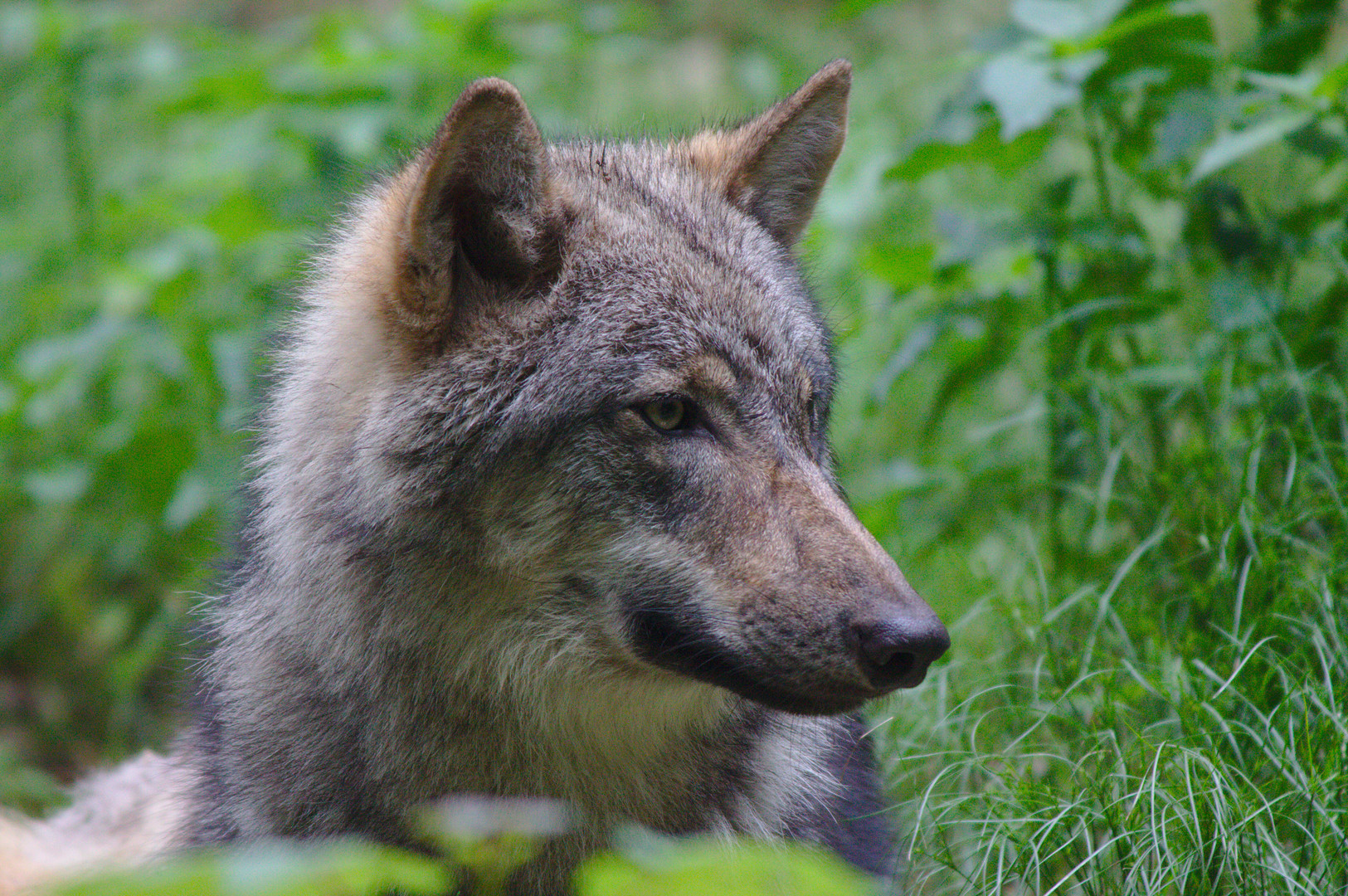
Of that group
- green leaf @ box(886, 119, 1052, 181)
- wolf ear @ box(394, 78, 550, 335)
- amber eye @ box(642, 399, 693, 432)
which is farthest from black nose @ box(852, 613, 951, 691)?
green leaf @ box(886, 119, 1052, 181)

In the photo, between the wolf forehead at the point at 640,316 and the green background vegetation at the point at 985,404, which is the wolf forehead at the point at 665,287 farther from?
the green background vegetation at the point at 985,404

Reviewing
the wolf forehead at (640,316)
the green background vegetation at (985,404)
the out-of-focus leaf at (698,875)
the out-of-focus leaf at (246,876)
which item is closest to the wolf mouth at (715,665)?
the green background vegetation at (985,404)

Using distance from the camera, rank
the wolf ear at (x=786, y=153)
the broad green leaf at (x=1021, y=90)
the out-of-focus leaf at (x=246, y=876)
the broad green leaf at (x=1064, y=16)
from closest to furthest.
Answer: the out-of-focus leaf at (x=246, y=876) < the wolf ear at (x=786, y=153) < the broad green leaf at (x=1021, y=90) < the broad green leaf at (x=1064, y=16)

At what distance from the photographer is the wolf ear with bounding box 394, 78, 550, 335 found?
8.62 ft

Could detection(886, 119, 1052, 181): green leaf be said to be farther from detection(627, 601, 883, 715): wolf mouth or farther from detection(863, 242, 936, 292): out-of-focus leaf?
detection(627, 601, 883, 715): wolf mouth

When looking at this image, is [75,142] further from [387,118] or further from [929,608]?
[929,608]

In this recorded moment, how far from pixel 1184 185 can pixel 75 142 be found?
5568mm

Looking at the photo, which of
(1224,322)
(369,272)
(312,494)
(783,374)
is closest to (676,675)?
(783,374)

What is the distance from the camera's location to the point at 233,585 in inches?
131

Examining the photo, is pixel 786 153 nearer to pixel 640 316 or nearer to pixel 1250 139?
Answer: pixel 640 316

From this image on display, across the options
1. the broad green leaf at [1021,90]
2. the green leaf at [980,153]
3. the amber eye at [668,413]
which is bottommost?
the amber eye at [668,413]

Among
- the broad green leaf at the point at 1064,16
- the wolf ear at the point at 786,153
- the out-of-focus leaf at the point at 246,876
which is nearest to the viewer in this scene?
the out-of-focus leaf at the point at 246,876

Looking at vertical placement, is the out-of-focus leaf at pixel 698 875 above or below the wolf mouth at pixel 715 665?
above

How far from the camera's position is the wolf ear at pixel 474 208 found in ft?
8.62
